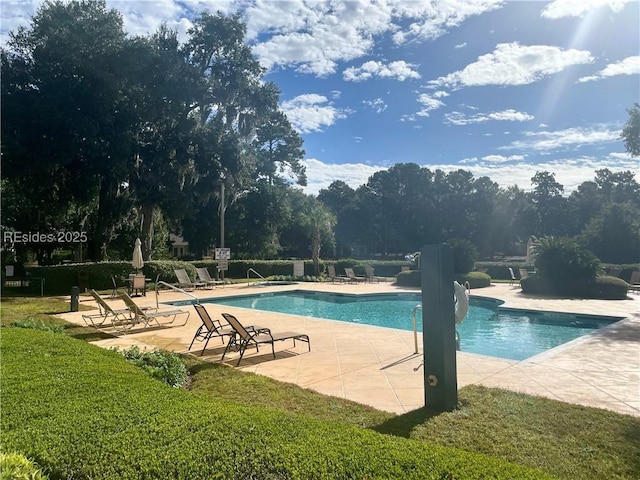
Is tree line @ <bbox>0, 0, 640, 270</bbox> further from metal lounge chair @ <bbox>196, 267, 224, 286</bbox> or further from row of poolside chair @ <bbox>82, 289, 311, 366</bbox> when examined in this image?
row of poolside chair @ <bbox>82, 289, 311, 366</bbox>

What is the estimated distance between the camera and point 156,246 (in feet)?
108

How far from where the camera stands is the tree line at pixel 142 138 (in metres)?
19.9

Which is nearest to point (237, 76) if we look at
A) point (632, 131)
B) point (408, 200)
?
point (632, 131)

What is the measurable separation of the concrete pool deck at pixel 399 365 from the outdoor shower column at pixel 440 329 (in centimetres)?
38

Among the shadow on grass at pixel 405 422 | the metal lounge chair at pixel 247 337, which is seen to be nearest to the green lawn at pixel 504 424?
the shadow on grass at pixel 405 422

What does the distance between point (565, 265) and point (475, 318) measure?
6.87 metres

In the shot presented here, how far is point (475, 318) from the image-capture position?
13023mm

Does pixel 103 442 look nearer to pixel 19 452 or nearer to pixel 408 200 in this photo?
pixel 19 452

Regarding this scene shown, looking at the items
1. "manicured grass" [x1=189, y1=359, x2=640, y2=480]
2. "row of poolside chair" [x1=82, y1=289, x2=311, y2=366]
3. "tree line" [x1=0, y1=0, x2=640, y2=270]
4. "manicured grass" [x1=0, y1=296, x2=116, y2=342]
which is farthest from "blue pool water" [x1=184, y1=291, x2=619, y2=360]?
"tree line" [x1=0, y1=0, x2=640, y2=270]

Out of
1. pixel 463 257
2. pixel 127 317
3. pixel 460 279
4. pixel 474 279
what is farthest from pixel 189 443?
pixel 463 257

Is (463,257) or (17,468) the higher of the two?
(463,257)

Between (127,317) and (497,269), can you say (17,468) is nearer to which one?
(127,317)

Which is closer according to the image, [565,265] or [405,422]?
[405,422]

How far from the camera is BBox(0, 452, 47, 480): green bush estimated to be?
243 centimetres
